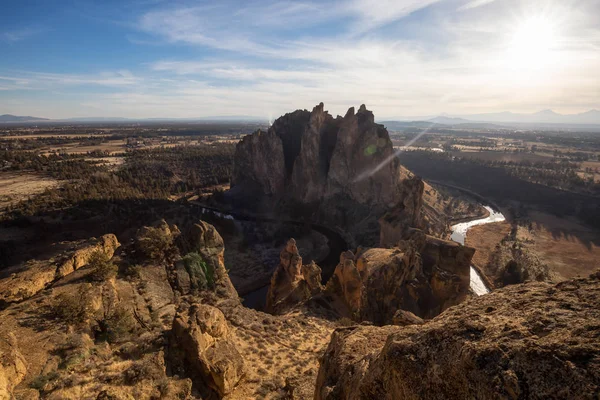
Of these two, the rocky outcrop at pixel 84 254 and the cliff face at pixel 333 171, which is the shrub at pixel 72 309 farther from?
the cliff face at pixel 333 171

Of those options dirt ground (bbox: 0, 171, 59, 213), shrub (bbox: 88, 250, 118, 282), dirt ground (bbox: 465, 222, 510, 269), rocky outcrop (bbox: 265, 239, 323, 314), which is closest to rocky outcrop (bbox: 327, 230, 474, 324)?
rocky outcrop (bbox: 265, 239, 323, 314)

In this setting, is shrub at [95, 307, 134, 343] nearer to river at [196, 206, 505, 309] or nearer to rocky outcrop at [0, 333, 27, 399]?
rocky outcrop at [0, 333, 27, 399]

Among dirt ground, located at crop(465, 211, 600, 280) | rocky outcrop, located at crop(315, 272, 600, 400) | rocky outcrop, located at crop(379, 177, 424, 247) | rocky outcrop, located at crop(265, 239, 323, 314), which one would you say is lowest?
dirt ground, located at crop(465, 211, 600, 280)

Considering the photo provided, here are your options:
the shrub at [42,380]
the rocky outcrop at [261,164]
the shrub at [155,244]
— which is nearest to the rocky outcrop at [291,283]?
the shrub at [155,244]

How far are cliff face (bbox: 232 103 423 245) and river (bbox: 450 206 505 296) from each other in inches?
659

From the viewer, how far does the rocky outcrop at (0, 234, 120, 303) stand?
1590 cm

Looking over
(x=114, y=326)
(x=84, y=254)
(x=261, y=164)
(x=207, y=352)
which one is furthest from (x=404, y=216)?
(x=261, y=164)

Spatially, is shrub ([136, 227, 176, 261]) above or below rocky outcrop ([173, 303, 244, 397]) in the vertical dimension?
above

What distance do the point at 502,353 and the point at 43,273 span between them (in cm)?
2197

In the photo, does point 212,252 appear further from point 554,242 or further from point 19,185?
point 19,185

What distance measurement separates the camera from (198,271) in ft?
70.4

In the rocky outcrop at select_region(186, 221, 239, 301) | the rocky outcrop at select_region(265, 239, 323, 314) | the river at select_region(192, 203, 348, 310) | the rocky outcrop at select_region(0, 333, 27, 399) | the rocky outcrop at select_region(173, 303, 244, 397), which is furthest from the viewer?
the river at select_region(192, 203, 348, 310)

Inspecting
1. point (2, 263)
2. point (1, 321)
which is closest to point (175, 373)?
point (1, 321)

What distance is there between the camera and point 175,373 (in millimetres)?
12641
